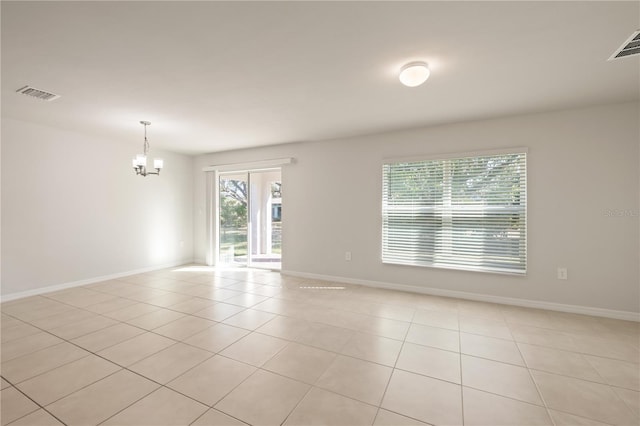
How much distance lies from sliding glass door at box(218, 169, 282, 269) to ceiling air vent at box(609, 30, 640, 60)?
5096mm

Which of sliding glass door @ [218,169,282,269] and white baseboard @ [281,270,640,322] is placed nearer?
white baseboard @ [281,270,640,322]

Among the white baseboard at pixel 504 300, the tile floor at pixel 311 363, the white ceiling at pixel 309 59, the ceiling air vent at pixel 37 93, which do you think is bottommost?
the tile floor at pixel 311 363

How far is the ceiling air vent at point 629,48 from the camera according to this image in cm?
206

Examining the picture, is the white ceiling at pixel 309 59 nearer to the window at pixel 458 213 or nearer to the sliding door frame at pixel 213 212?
the window at pixel 458 213

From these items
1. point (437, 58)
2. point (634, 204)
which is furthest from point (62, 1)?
point (634, 204)

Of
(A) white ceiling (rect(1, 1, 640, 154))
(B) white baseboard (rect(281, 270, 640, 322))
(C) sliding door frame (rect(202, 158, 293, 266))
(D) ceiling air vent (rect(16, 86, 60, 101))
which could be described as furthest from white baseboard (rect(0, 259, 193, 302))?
(B) white baseboard (rect(281, 270, 640, 322))

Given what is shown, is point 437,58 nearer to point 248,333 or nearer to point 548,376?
point 548,376

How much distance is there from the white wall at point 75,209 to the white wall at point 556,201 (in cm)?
406

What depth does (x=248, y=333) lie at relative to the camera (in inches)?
113

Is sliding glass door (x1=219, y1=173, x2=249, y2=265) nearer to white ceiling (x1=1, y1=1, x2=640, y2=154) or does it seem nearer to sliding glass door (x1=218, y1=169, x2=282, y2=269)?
sliding glass door (x1=218, y1=169, x2=282, y2=269)

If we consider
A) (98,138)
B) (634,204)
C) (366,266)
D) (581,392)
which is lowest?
(581,392)

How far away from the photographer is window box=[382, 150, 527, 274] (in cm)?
375

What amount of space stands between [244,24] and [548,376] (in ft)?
11.2

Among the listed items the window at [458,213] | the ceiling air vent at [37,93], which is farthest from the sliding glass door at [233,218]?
the ceiling air vent at [37,93]
